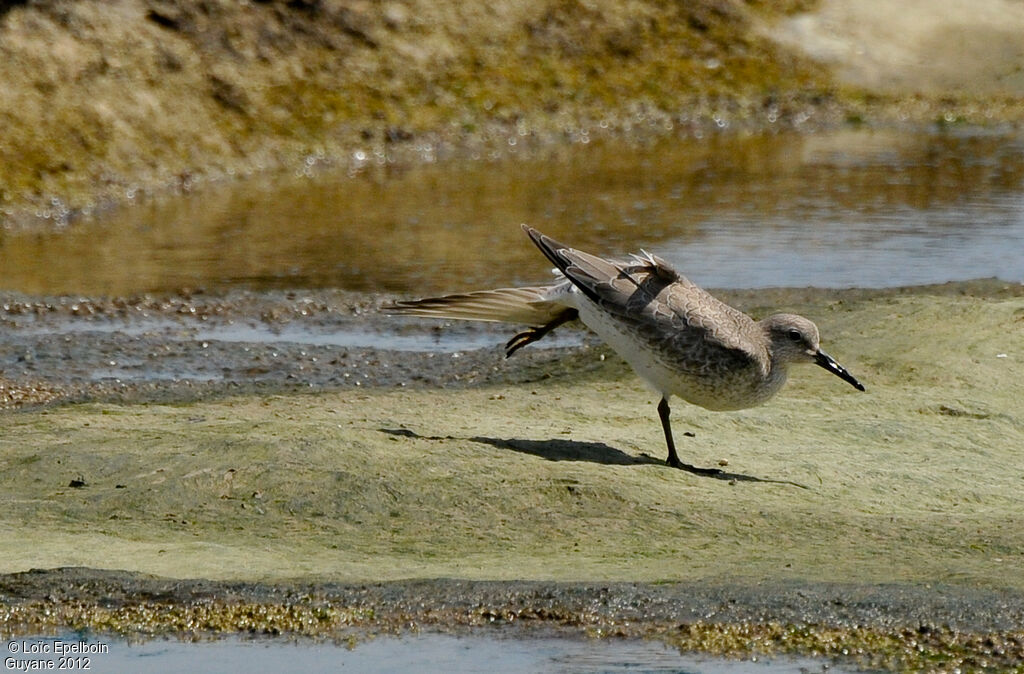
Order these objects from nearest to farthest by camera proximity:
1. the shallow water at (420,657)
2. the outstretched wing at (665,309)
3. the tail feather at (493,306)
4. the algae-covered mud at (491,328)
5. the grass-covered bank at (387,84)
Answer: the shallow water at (420,657) → the algae-covered mud at (491,328) → the outstretched wing at (665,309) → the tail feather at (493,306) → the grass-covered bank at (387,84)

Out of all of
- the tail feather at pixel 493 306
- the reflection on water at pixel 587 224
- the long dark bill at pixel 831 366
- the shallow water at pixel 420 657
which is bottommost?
the reflection on water at pixel 587 224

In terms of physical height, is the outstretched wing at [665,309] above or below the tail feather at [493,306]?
above

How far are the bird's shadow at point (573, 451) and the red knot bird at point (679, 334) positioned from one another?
119 mm

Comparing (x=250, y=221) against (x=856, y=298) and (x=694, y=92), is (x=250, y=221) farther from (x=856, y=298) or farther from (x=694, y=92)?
(x=694, y=92)

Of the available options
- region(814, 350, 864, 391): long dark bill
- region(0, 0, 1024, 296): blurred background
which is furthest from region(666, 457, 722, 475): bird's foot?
region(0, 0, 1024, 296): blurred background

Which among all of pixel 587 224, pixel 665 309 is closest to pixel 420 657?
pixel 665 309

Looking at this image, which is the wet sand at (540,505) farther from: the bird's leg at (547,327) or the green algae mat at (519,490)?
the bird's leg at (547,327)

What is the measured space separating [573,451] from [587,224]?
28.5 ft

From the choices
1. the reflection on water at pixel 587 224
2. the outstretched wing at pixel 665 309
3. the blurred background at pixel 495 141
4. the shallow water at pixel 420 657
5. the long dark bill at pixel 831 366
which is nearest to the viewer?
the shallow water at pixel 420 657

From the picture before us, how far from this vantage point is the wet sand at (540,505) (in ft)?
20.1

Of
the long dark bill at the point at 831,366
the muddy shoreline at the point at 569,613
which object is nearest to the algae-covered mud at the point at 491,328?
the muddy shoreline at the point at 569,613

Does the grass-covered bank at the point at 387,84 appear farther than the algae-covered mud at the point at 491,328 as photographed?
Yes

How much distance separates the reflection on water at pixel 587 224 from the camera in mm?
14195

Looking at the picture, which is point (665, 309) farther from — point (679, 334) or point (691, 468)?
point (691, 468)
